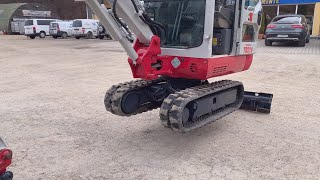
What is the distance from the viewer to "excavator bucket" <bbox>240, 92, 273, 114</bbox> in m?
5.85

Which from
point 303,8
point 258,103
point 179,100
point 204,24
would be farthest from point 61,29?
point 179,100

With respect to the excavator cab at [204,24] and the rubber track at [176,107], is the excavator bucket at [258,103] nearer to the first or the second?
the excavator cab at [204,24]

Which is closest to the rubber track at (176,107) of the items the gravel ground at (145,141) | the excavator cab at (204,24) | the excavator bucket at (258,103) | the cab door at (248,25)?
the gravel ground at (145,141)

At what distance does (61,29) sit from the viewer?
96.1ft

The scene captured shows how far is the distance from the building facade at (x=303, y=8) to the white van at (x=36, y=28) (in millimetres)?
19801

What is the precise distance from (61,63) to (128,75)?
4.05 m

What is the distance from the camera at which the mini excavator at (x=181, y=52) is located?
157 inches

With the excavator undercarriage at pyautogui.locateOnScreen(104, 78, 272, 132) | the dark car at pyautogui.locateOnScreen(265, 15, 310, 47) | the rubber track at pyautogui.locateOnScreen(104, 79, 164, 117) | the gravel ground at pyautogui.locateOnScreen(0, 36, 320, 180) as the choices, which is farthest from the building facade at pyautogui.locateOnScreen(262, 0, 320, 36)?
the rubber track at pyautogui.locateOnScreen(104, 79, 164, 117)

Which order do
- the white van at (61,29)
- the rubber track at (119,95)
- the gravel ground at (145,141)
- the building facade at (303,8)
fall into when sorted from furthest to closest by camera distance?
the white van at (61,29) → the building facade at (303,8) → the rubber track at (119,95) → the gravel ground at (145,141)

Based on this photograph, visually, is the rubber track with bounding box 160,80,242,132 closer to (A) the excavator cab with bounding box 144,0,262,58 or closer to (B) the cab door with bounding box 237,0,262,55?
(A) the excavator cab with bounding box 144,0,262,58

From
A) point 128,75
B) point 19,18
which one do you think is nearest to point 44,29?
point 19,18

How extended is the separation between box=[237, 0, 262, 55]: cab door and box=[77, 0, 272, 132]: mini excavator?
15 mm

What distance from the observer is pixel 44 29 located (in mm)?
30797

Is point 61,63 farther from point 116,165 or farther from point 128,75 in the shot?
point 116,165
